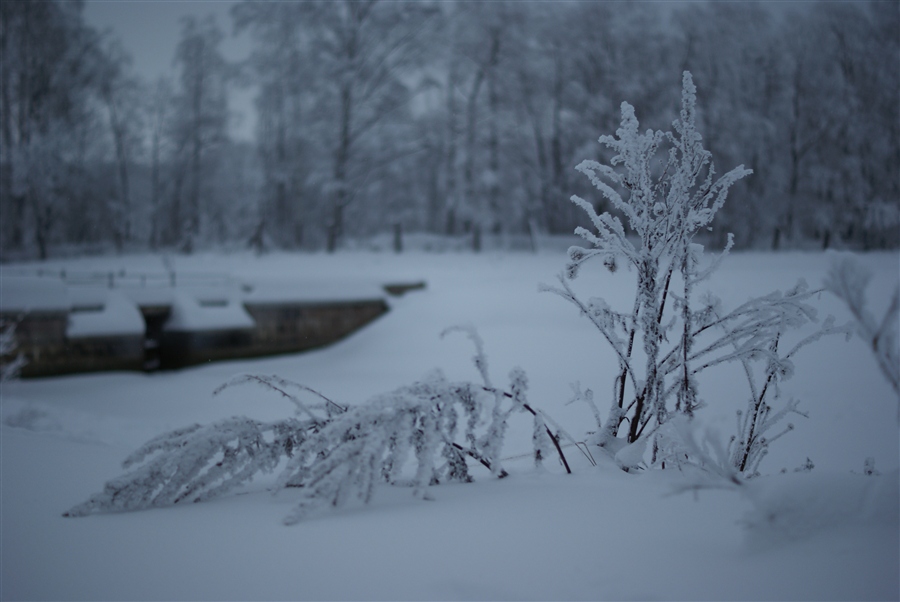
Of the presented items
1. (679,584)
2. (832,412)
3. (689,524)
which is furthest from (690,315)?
(832,412)

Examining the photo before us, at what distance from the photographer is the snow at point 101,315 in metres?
10.0

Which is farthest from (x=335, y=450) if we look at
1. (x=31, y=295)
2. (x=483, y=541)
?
(x=31, y=295)

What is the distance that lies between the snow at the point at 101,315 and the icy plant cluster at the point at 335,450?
32.9 feet

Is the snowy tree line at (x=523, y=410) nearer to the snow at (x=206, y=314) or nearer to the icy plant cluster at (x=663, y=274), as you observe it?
the icy plant cluster at (x=663, y=274)

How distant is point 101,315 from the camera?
10383 millimetres

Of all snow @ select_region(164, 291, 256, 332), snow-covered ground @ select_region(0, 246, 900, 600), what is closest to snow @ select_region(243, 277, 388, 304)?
snow @ select_region(164, 291, 256, 332)

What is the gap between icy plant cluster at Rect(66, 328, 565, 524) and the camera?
159 cm

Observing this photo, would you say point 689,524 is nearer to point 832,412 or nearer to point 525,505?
point 525,505

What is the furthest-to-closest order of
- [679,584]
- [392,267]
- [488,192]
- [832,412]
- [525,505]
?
1. [488,192]
2. [392,267]
3. [832,412]
4. [525,505]
5. [679,584]

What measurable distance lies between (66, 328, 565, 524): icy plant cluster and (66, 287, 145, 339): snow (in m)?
10.0

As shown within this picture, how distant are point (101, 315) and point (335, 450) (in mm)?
10944

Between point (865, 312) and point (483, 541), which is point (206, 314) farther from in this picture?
point (865, 312)

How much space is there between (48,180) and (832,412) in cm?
1713

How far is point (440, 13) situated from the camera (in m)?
16.7
